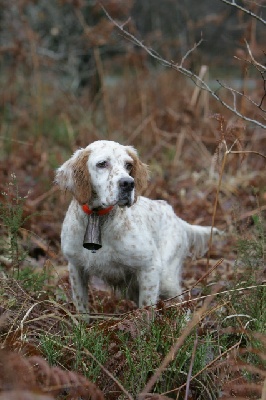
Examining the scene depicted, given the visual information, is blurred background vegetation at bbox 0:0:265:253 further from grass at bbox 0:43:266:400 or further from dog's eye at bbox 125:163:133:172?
dog's eye at bbox 125:163:133:172

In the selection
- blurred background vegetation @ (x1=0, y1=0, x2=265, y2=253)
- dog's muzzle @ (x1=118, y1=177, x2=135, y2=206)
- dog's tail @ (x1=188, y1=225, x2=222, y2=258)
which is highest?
blurred background vegetation @ (x1=0, y1=0, x2=265, y2=253)

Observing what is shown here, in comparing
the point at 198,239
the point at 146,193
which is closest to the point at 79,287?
the point at 198,239

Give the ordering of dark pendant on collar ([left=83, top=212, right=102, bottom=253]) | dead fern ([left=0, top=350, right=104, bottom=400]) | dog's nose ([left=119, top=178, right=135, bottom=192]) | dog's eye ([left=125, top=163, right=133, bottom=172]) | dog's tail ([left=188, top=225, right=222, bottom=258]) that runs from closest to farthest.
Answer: dead fern ([left=0, top=350, right=104, bottom=400]), dog's nose ([left=119, top=178, right=135, bottom=192]), dark pendant on collar ([left=83, top=212, right=102, bottom=253]), dog's eye ([left=125, top=163, right=133, bottom=172]), dog's tail ([left=188, top=225, right=222, bottom=258])

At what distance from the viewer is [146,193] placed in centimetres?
609

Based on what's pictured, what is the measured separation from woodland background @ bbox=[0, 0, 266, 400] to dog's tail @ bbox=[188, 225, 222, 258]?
0.55ft

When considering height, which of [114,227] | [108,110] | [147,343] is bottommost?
[147,343]

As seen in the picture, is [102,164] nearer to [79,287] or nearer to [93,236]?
[93,236]

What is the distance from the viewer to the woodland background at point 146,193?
2.86 metres

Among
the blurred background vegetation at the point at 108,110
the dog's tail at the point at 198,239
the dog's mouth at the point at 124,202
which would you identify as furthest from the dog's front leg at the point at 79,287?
the blurred background vegetation at the point at 108,110

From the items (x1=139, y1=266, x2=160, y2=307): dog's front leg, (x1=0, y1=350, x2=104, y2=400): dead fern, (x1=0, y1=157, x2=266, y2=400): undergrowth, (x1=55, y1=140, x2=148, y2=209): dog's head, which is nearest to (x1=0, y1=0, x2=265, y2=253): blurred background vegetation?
(x1=55, y1=140, x2=148, y2=209): dog's head

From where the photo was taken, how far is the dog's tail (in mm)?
4547

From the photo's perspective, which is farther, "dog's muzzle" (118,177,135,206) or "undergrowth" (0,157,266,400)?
"dog's muzzle" (118,177,135,206)

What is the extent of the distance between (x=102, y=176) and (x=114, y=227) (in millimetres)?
321

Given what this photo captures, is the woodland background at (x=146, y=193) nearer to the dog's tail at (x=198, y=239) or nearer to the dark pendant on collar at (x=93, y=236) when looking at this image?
the dog's tail at (x=198, y=239)
